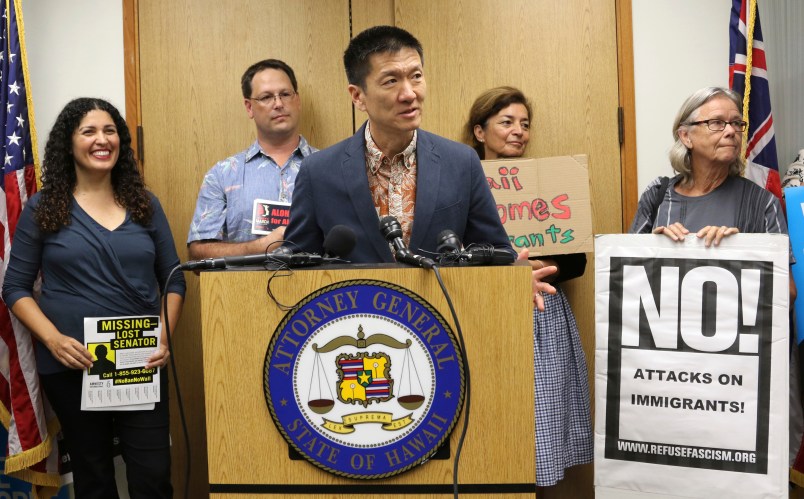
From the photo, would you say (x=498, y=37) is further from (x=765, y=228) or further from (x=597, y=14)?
(x=765, y=228)

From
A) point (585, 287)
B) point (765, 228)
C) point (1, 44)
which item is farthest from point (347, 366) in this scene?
point (1, 44)

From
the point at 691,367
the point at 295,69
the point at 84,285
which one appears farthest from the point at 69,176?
the point at 691,367

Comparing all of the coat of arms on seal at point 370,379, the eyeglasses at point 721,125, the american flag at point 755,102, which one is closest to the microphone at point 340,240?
the coat of arms on seal at point 370,379

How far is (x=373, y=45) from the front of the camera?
196 cm

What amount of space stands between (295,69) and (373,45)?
1543 millimetres

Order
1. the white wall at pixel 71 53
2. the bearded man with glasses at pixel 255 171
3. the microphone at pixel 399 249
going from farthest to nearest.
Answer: the white wall at pixel 71 53
the bearded man with glasses at pixel 255 171
the microphone at pixel 399 249

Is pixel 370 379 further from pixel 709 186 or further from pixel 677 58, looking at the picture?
pixel 677 58

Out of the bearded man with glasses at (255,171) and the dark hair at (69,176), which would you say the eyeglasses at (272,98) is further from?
the dark hair at (69,176)

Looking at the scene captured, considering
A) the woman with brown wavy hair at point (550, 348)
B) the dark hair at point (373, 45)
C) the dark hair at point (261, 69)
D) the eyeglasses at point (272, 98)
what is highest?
the dark hair at point (261, 69)

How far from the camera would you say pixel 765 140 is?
2.88 meters

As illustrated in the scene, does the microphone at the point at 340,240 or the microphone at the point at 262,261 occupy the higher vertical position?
the microphone at the point at 340,240

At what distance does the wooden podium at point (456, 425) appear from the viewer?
1387mm

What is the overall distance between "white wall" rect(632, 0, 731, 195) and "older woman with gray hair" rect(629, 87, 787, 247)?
2.01 ft

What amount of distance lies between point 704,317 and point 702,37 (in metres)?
1.55
